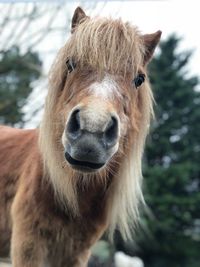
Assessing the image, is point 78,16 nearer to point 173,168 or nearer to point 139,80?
point 139,80

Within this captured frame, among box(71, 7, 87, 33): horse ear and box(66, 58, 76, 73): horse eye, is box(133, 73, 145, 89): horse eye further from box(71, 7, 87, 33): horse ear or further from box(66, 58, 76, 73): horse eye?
box(71, 7, 87, 33): horse ear

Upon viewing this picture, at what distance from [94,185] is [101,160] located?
71 centimetres

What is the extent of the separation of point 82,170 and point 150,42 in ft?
3.32

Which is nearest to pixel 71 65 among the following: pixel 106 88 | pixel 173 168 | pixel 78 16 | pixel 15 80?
pixel 106 88

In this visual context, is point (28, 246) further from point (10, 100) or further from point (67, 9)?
point (10, 100)

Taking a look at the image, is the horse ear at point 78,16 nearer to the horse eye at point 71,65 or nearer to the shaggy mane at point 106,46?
the shaggy mane at point 106,46

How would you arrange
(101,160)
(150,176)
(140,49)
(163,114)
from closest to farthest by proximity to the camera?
(101,160) < (140,49) < (150,176) < (163,114)

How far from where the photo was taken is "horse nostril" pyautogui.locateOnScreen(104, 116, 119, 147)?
2041mm

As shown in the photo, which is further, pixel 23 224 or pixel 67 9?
pixel 67 9

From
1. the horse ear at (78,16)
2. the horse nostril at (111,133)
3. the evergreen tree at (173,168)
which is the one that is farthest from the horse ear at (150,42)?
the evergreen tree at (173,168)

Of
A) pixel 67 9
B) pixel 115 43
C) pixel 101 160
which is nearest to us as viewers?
pixel 101 160

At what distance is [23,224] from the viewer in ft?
8.90

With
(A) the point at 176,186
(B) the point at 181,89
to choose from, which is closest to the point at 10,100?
(A) the point at 176,186

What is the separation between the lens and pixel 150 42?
2771mm
